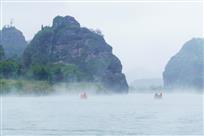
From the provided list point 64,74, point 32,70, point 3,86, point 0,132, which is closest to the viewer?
point 0,132

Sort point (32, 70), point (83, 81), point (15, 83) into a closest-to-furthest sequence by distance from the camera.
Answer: point (15, 83) < point (32, 70) < point (83, 81)

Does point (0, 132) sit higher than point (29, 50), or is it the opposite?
point (29, 50)

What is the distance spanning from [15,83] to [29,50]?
227 feet

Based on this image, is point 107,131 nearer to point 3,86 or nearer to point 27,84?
point 3,86

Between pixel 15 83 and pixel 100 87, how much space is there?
5355 centimetres

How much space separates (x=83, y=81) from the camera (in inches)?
5418

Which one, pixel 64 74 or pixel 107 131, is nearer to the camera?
pixel 107 131

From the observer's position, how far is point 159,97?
9431cm

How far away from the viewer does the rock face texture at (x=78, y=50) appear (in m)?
165

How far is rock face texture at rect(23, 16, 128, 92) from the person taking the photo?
165 m

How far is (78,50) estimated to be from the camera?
17038cm

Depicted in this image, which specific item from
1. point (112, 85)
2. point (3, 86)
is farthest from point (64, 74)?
point (112, 85)

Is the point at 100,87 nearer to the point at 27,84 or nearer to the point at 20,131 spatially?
the point at 27,84

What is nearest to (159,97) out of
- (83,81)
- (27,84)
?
(27,84)
